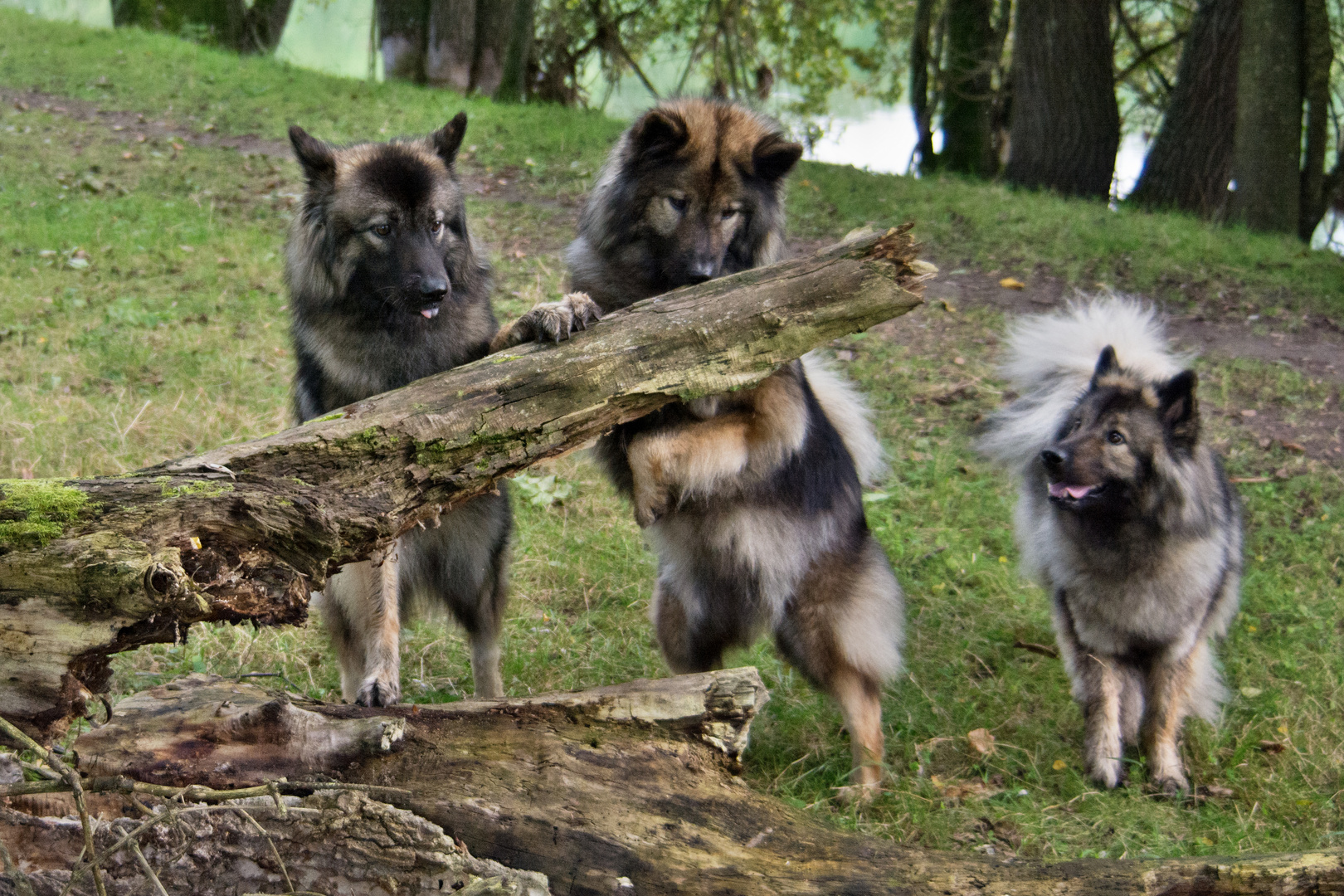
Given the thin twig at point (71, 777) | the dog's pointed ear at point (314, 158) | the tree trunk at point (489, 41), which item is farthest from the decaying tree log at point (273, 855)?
the tree trunk at point (489, 41)

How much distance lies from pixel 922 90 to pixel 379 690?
15.8 m

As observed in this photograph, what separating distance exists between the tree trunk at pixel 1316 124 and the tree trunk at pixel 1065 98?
2.13m

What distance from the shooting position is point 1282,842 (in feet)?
11.7

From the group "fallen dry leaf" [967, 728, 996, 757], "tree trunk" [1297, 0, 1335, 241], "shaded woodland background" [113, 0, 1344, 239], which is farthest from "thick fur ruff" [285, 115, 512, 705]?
"tree trunk" [1297, 0, 1335, 241]

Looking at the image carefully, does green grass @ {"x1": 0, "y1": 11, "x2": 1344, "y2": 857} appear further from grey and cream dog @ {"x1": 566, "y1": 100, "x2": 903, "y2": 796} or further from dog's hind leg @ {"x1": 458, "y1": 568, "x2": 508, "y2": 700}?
grey and cream dog @ {"x1": 566, "y1": 100, "x2": 903, "y2": 796}

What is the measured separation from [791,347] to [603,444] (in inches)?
39.3

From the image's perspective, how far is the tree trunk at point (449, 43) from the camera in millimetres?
14594

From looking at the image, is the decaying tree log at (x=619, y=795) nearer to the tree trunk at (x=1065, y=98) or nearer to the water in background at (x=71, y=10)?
the tree trunk at (x=1065, y=98)

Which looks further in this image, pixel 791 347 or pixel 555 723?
pixel 791 347

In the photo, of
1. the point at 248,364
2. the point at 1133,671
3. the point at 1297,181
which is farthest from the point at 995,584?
the point at 1297,181

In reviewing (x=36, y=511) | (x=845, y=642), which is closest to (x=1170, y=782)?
(x=845, y=642)

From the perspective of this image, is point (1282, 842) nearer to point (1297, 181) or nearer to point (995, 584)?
point (995, 584)

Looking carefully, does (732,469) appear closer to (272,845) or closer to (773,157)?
(773,157)

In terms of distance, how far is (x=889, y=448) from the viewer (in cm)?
692
